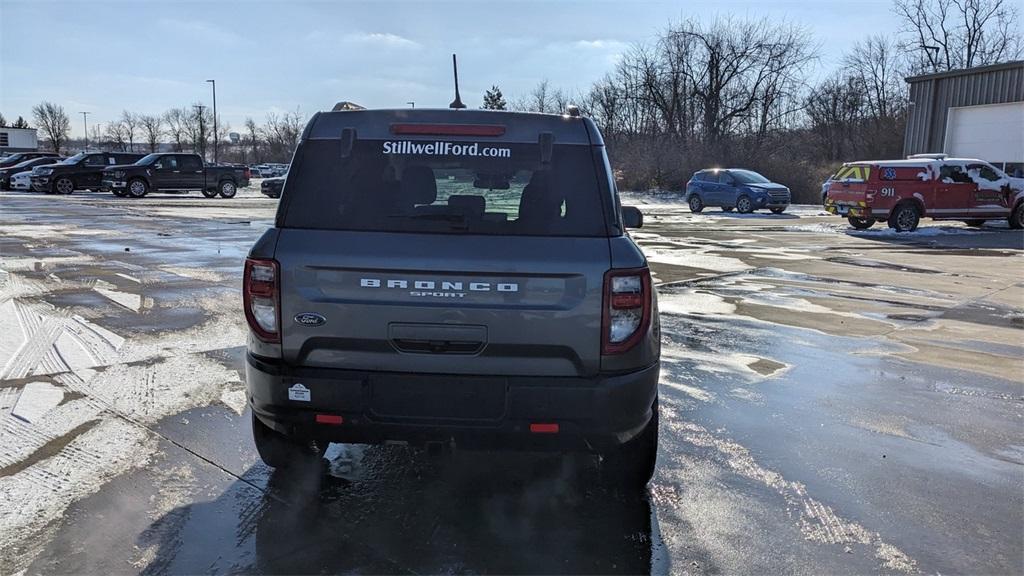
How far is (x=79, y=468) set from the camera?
12.9 ft

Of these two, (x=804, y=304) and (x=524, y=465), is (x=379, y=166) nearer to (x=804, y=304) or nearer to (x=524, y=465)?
(x=524, y=465)

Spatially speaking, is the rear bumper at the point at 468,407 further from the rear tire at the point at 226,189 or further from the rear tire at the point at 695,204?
the rear tire at the point at 226,189

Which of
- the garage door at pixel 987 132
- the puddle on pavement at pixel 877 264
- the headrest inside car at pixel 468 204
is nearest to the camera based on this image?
the headrest inside car at pixel 468 204

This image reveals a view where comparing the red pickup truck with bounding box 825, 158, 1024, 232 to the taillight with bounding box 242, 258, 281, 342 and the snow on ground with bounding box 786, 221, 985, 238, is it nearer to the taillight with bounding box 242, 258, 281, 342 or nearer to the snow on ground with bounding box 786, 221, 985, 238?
the snow on ground with bounding box 786, 221, 985, 238

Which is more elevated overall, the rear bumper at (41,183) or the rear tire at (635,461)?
the rear bumper at (41,183)

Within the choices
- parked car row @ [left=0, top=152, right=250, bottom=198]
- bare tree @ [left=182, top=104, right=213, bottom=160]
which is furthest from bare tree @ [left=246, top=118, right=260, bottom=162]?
parked car row @ [left=0, top=152, right=250, bottom=198]

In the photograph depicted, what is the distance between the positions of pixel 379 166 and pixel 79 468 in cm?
241

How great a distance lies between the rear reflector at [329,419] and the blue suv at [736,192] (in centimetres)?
2667

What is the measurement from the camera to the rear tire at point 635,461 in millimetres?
3545

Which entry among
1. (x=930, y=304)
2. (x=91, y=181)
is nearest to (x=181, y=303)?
(x=930, y=304)

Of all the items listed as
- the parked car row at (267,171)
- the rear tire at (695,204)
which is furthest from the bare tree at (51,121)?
the rear tire at (695,204)

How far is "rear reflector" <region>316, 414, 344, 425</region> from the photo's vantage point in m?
3.07

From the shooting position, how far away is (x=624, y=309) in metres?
3.08

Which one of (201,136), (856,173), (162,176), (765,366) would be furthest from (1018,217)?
(201,136)
